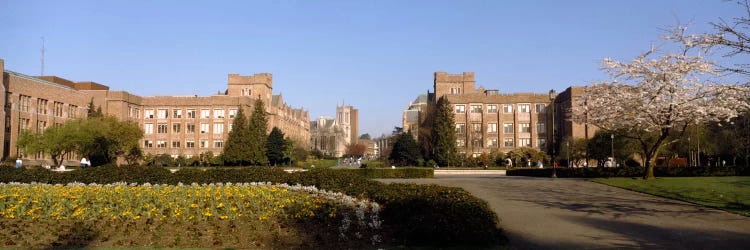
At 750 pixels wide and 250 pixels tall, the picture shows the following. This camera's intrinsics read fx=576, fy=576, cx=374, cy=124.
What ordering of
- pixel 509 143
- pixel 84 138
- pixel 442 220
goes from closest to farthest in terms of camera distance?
pixel 442 220 < pixel 84 138 < pixel 509 143

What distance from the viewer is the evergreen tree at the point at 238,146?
70.2 metres

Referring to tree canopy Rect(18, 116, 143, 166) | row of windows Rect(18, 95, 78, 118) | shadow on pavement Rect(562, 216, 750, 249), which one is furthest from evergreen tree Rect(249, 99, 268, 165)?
shadow on pavement Rect(562, 216, 750, 249)

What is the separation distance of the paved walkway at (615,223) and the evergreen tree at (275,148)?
200ft

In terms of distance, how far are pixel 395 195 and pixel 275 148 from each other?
66.4 m

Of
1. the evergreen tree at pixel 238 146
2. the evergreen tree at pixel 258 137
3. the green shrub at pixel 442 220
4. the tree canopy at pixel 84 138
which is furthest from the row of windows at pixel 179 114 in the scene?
the green shrub at pixel 442 220

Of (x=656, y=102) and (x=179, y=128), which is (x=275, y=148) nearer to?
(x=179, y=128)

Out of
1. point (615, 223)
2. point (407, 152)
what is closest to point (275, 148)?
point (407, 152)

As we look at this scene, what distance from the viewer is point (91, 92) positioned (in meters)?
77.2

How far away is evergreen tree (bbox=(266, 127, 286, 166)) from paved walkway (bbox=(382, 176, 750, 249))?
6092 centimetres

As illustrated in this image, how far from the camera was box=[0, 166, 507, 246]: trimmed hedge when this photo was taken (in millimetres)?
10031

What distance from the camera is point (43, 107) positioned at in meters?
60.7

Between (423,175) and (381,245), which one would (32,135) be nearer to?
(423,175)

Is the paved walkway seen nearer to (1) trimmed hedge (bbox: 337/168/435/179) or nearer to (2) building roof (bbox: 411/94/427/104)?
(1) trimmed hedge (bbox: 337/168/435/179)

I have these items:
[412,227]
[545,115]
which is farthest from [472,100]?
[412,227]
